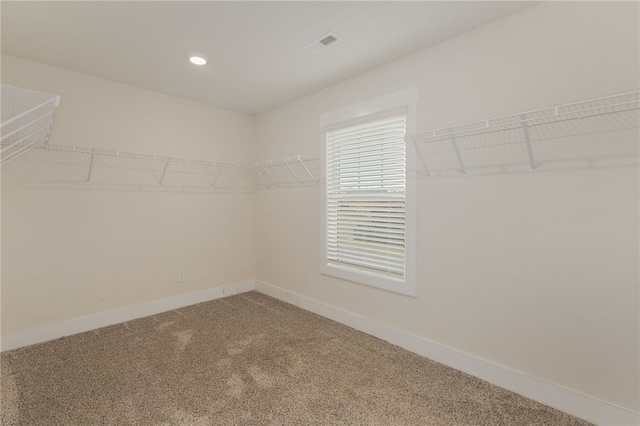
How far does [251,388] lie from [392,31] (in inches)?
98.4

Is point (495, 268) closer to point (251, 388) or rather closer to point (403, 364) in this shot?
point (403, 364)

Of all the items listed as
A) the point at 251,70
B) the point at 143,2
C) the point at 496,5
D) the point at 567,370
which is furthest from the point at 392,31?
the point at 567,370

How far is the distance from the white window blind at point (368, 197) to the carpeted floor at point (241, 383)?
69cm

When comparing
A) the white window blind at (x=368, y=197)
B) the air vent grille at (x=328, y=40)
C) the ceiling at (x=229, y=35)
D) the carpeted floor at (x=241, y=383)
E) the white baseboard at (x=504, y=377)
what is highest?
the ceiling at (x=229, y=35)

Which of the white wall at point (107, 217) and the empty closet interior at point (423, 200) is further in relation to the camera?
the white wall at point (107, 217)

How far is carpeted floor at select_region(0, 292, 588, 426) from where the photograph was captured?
164cm

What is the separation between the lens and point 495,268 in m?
1.93

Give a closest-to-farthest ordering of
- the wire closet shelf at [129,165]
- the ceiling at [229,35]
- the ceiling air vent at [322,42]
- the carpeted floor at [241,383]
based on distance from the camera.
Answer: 1. the carpeted floor at [241,383]
2. the ceiling at [229,35]
3. the ceiling air vent at [322,42]
4. the wire closet shelf at [129,165]

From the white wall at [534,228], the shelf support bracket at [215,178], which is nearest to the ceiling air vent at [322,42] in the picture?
the white wall at [534,228]

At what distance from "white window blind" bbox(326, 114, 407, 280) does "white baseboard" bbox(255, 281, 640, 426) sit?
0.48 m

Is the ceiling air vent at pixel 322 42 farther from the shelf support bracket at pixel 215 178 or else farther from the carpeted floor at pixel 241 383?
the carpeted floor at pixel 241 383

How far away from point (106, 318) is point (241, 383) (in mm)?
1741

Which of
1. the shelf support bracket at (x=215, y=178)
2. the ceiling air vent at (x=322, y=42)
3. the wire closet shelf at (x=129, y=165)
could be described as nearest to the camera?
the ceiling air vent at (x=322, y=42)

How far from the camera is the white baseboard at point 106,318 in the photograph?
7.88ft
